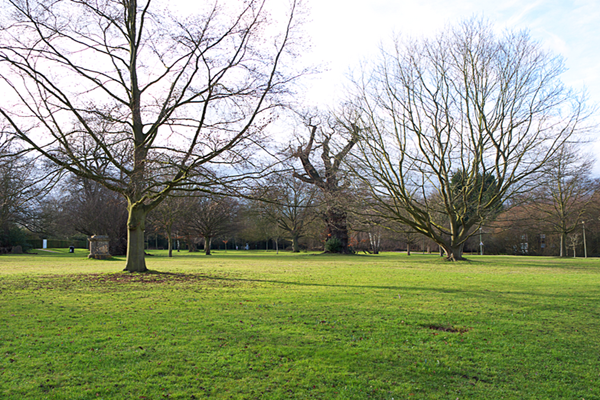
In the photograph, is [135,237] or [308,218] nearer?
[135,237]

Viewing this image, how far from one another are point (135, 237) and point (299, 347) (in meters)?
12.7

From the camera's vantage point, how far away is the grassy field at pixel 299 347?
4340 mm

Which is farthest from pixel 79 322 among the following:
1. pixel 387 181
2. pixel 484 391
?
pixel 387 181

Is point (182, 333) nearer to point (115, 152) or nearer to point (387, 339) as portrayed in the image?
point (387, 339)

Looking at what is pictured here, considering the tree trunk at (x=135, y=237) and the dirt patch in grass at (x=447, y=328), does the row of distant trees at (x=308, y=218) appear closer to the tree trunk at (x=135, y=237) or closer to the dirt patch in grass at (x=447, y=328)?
the tree trunk at (x=135, y=237)

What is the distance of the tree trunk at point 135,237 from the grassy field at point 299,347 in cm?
595

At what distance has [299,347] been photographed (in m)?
5.63

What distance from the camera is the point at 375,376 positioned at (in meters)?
4.68

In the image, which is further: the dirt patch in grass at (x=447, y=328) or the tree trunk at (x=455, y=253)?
the tree trunk at (x=455, y=253)

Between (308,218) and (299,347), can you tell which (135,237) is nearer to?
(299,347)

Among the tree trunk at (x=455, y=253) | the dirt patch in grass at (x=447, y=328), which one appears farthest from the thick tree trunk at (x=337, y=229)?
the dirt patch in grass at (x=447, y=328)

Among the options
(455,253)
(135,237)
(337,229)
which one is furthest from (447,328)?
(337,229)

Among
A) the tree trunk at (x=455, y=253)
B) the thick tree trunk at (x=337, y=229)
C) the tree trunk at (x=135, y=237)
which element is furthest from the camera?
the thick tree trunk at (x=337, y=229)

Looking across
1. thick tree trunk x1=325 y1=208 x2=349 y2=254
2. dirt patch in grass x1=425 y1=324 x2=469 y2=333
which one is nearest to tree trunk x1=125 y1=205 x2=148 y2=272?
dirt patch in grass x1=425 y1=324 x2=469 y2=333
